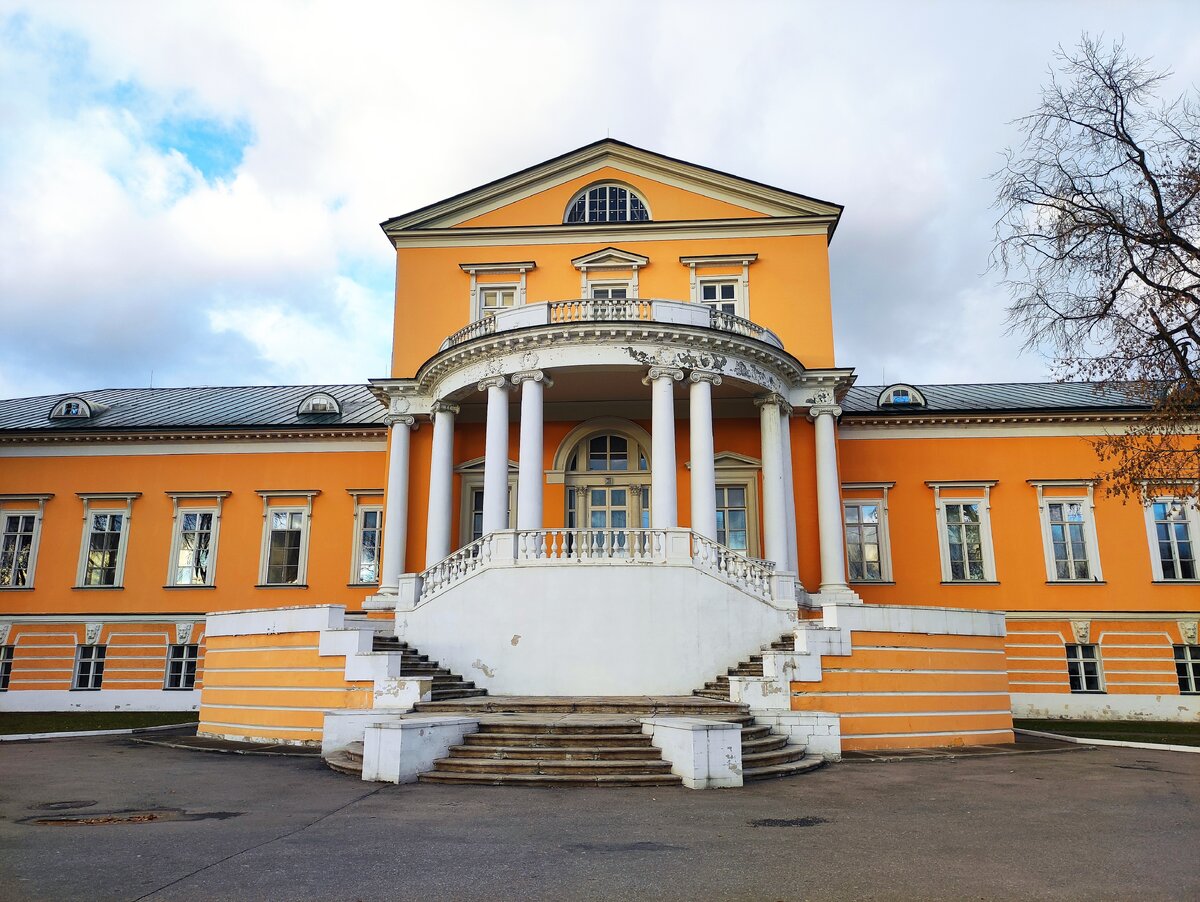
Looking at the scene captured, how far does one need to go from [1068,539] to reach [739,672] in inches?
541

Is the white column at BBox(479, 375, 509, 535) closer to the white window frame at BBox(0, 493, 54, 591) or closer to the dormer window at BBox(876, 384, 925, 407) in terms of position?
the dormer window at BBox(876, 384, 925, 407)

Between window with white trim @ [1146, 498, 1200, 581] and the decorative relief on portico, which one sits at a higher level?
window with white trim @ [1146, 498, 1200, 581]

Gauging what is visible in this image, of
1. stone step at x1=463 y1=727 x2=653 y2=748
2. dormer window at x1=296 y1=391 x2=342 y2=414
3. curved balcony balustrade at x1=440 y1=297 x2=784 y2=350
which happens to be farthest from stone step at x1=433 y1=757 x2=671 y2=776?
dormer window at x1=296 y1=391 x2=342 y2=414

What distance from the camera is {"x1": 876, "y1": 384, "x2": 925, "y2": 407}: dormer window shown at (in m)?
26.2

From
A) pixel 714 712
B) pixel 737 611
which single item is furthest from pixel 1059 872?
pixel 737 611

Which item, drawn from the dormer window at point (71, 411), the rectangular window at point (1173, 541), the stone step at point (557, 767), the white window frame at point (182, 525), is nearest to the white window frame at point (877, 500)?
the rectangular window at point (1173, 541)

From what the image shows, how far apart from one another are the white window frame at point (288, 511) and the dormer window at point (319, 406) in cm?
289

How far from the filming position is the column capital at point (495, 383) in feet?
61.9

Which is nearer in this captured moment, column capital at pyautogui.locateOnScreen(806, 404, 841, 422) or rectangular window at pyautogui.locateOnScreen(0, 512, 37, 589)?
column capital at pyautogui.locateOnScreen(806, 404, 841, 422)

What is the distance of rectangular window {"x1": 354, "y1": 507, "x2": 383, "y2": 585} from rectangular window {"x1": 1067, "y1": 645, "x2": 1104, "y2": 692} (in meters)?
19.5

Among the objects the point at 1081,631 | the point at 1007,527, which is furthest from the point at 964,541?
the point at 1081,631

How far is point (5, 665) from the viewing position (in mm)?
25078

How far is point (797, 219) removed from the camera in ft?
74.9

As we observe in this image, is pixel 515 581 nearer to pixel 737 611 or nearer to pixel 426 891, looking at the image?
pixel 737 611
